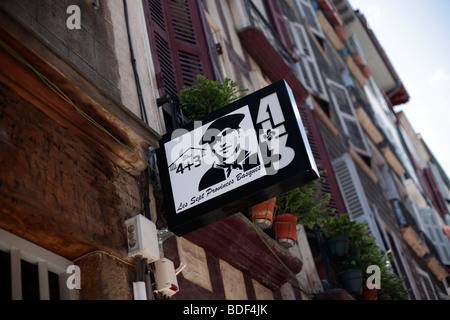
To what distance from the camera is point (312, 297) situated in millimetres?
8117

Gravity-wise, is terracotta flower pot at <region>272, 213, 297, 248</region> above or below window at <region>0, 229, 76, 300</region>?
above

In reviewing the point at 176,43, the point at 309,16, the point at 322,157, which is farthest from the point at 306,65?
the point at 176,43

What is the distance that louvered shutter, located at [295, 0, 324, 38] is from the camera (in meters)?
20.5

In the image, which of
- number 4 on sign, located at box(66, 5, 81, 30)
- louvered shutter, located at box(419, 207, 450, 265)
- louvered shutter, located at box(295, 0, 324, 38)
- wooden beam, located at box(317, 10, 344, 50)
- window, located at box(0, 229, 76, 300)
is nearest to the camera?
window, located at box(0, 229, 76, 300)

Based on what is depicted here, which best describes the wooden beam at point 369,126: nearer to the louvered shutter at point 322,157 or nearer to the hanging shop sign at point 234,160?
the louvered shutter at point 322,157

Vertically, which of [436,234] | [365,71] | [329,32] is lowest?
[436,234]

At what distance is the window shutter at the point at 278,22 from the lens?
595 inches

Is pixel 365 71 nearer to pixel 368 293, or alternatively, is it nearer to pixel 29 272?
pixel 368 293

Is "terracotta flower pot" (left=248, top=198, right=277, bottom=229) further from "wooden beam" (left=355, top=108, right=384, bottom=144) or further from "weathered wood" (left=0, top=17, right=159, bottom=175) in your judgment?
"wooden beam" (left=355, top=108, right=384, bottom=144)

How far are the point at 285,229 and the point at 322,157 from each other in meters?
5.52

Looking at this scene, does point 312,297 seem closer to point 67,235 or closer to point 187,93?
point 187,93

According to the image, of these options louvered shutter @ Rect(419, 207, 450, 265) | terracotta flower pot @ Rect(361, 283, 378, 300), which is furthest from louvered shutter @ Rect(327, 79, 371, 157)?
terracotta flower pot @ Rect(361, 283, 378, 300)

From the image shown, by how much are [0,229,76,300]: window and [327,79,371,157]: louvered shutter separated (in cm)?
1297

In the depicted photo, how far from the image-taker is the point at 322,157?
496 inches
